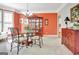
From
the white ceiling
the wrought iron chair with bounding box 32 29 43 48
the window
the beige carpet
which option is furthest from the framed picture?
the window

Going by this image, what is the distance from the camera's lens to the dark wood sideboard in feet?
10.1

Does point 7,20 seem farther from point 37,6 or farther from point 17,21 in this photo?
point 37,6

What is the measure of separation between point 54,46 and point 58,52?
20 cm

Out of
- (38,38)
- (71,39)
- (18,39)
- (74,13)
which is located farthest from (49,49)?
(74,13)

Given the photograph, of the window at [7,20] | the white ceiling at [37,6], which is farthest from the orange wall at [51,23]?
the window at [7,20]

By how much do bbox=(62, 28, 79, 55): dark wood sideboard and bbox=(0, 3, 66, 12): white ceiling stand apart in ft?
1.95

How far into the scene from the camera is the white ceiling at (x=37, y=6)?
3.09 meters

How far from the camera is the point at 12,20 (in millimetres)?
3205

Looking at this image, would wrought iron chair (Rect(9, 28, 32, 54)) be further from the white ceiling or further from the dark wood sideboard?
the dark wood sideboard

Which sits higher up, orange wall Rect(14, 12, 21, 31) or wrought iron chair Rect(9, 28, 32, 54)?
orange wall Rect(14, 12, 21, 31)

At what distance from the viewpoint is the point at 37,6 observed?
10.3 ft

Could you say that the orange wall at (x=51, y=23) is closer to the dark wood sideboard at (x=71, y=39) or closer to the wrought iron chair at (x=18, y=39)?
the dark wood sideboard at (x=71, y=39)

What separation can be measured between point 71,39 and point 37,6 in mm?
1041
